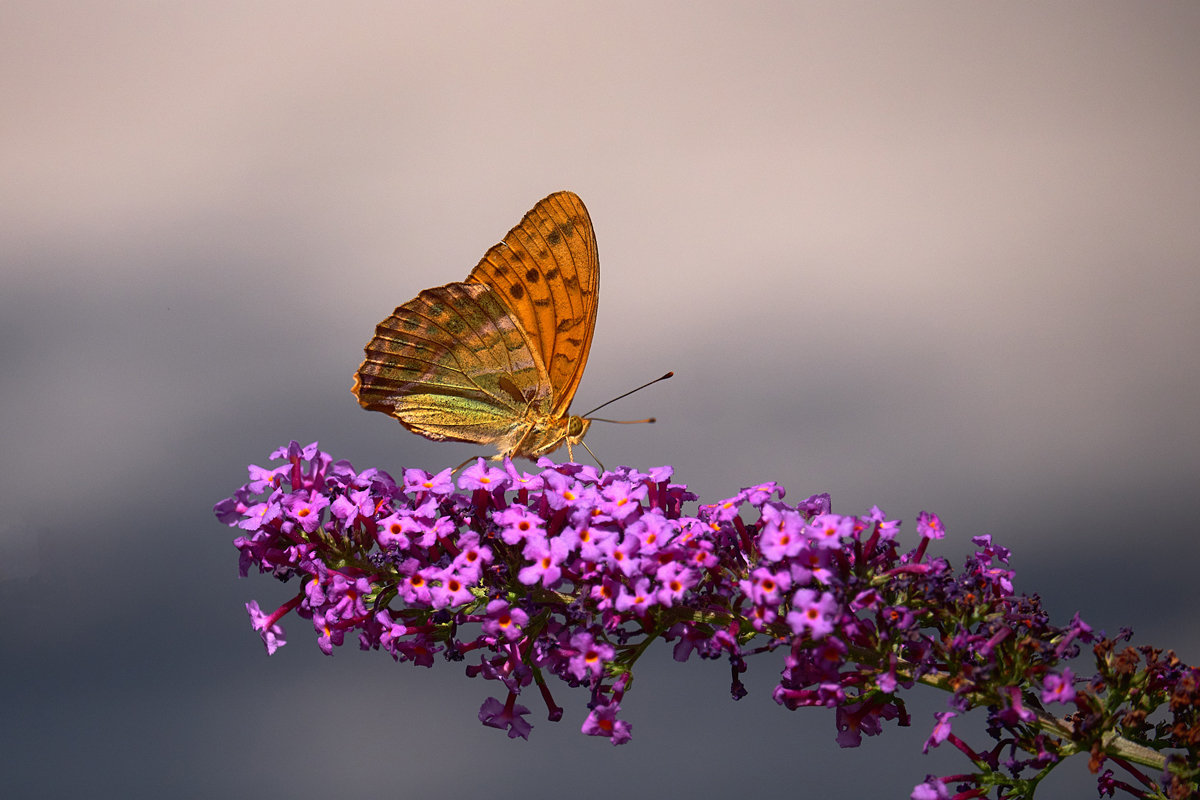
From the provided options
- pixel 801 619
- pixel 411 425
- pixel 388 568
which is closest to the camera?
pixel 801 619

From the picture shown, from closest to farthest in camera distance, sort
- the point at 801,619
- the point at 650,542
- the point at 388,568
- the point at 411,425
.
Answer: the point at 801,619, the point at 650,542, the point at 388,568, the point at 411,425

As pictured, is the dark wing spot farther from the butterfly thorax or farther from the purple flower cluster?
the purple flower cluster

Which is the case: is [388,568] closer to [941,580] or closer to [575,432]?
[575,432]

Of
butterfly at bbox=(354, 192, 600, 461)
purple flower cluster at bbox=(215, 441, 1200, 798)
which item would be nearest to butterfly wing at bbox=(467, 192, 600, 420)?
butterfly at bbox=(354, 192, 600, 461)

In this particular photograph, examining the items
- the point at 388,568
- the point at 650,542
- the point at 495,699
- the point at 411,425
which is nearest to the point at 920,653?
the point at 650,542

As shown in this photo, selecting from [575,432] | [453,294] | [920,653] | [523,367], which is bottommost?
[920,653]

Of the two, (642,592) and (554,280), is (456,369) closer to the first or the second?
(554,280)
